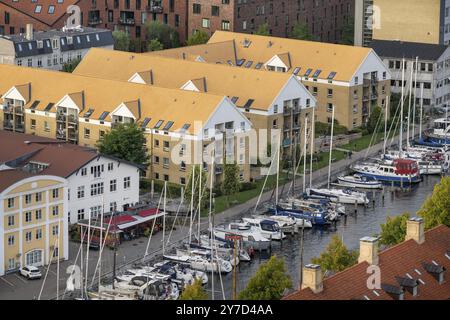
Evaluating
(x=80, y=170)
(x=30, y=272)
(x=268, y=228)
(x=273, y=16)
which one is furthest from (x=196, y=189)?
(x=273, y=16)

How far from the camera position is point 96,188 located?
66688 millimetres

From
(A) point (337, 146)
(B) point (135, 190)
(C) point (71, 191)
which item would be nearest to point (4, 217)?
(C) point (71, 191)

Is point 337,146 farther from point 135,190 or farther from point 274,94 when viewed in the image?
point 135,190

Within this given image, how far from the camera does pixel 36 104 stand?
78250 millimetres

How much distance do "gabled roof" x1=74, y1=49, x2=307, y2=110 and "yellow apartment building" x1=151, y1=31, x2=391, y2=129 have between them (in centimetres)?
361

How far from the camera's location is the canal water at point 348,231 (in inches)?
2370

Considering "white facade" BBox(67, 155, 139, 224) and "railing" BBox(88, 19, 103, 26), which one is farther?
"railing" BBox(88, 19, 103, 26)

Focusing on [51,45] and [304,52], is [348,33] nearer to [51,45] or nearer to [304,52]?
[304,52]

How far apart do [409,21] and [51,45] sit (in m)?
24.2

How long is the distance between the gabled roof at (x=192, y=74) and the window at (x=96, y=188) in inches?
597

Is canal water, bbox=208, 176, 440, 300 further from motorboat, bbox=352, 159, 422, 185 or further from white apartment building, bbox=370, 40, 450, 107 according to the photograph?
white apartment building, bbox=370, 40, 450, 107

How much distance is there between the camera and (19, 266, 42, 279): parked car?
58156mm

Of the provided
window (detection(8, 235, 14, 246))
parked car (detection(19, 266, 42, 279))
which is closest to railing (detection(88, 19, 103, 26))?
window (detection(8, 235, 14, 246))

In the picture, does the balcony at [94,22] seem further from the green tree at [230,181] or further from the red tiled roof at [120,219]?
the red tiled roof at [120,219]
